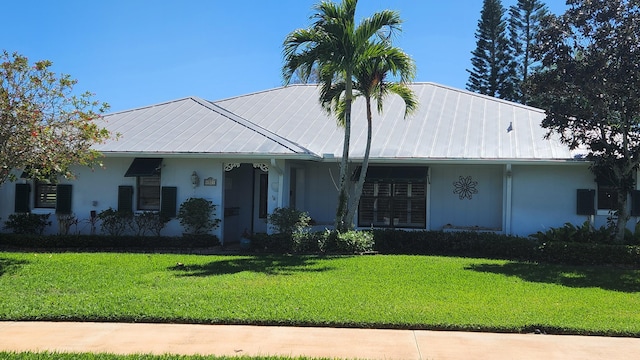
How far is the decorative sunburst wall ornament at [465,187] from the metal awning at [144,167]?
8319 millimetres

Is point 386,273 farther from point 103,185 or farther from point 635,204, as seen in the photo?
point 103,185

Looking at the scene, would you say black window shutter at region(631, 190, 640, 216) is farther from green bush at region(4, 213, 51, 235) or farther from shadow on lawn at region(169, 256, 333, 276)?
green bush at region(4, 213, 51, 235)

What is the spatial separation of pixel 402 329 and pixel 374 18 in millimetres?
8360

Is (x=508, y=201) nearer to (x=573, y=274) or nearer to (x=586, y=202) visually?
(x=586, y=202)

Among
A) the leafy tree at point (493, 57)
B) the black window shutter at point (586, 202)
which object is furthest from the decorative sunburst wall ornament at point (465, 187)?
the leafy tree at point (493, 57)

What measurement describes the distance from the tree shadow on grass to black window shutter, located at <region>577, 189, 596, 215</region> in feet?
43.1

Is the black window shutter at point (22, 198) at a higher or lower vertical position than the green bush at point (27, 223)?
higher

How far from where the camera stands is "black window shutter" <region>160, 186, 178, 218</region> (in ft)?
48.5

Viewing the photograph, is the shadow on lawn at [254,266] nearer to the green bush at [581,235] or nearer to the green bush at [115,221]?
the green bush at [115,221]

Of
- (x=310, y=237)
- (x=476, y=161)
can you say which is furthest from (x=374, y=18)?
(x=310, y=237)

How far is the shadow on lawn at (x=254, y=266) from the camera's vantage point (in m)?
10.6

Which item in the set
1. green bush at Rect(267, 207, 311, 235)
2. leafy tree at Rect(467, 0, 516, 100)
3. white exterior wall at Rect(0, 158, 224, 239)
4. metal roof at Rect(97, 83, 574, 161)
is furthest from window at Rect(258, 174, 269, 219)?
leafy tree at Rect(467, 0, 516, 100)

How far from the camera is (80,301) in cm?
790

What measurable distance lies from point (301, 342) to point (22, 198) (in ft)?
40.6
